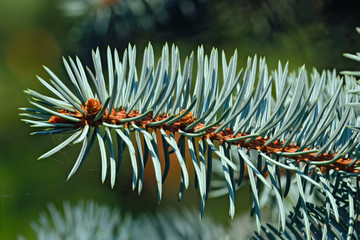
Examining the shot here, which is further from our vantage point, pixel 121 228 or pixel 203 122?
pixel 121 228

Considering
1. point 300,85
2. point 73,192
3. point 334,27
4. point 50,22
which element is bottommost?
point 73,192

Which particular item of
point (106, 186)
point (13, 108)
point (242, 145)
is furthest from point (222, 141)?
point (13, 108)

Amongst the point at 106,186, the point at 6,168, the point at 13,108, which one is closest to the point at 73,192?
the point at 106,186

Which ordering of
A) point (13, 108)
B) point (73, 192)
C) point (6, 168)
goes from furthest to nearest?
point (13, 108)
point (6, 168)
point (73, 192)

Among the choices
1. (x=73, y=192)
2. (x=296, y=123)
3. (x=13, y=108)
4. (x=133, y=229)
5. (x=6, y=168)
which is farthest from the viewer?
(x=13, y=108)

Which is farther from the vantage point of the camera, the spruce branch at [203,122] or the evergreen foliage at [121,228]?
the evergreen foliage at [121,228]

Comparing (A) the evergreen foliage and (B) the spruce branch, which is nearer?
(B) the spruce branch

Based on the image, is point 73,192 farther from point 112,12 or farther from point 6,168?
point 112,12

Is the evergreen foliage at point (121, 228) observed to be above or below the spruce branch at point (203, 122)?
below

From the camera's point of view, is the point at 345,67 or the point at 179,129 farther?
the point at 345,67

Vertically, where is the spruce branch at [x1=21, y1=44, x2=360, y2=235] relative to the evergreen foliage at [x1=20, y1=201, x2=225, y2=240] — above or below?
above

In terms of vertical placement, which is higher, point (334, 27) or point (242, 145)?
point (334, 27)
